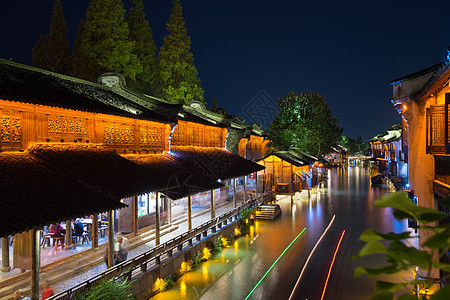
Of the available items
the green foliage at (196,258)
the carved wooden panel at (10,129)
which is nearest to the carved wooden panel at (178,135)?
the green foliage at (196,258)

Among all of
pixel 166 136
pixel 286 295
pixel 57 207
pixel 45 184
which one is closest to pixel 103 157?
pixel 45 184

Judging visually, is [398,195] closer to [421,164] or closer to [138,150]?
[421,164]

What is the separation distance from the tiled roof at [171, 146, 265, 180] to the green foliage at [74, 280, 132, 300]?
873 centimetres

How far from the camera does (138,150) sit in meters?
15.6

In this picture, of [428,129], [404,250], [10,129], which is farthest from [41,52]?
[404,250]

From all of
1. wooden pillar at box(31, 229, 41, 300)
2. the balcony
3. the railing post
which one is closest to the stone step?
the railing post

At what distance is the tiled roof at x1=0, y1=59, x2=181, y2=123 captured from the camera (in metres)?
9.43

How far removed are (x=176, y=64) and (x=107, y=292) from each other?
26.6 meters

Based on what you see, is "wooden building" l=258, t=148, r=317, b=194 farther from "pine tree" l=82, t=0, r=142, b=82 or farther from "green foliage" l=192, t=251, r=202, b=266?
"green foliage" l=192, t=251, r=202, b=266

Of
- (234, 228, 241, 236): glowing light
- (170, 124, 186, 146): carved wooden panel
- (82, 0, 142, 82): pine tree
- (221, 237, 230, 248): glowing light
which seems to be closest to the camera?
(221, 237, 230, 248): glowing light

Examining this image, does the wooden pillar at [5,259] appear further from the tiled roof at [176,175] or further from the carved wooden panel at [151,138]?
the carved wooden panel at [151,138]

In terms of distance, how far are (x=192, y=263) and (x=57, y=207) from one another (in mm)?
8419

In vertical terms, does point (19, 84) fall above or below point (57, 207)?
above

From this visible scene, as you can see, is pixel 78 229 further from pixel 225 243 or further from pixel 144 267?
pixel 225 243
